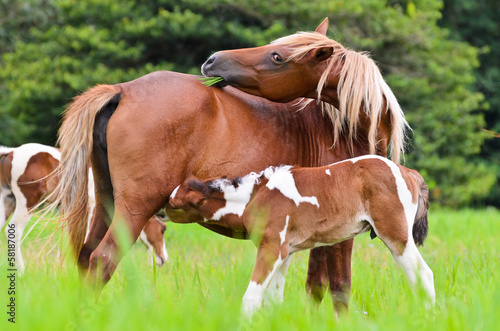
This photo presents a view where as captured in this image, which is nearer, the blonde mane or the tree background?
the blonde mane

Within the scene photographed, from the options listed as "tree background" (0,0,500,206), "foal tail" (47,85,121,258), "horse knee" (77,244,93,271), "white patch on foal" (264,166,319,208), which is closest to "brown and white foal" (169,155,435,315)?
"white patch on foal" (264,166,319,208)

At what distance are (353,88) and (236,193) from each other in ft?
3.52

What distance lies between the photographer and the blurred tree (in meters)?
21.4

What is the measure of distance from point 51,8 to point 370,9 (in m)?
9.11

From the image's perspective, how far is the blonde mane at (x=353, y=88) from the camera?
3939 millimetres

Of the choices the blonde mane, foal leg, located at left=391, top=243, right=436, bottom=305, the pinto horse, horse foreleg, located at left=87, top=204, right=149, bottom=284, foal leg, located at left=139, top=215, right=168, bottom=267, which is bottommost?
foal leg, located at left=139, top=215, right=168, bottom=267

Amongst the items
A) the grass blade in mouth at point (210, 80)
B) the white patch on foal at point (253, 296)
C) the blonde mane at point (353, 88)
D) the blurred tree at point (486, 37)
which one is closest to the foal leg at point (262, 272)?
the white patch on foal at point (253, 296)

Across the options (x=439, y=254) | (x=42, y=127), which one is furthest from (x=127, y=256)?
(x=42, y=127)

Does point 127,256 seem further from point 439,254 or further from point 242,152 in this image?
point 439,254

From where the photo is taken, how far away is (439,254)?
635 centimetres

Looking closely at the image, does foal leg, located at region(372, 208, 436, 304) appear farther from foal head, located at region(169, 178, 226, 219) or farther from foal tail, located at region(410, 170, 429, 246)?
foal head, located at region(169, 178, 226, 219)

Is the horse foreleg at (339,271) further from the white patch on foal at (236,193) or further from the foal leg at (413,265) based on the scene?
the white patch on foal at (236,193)

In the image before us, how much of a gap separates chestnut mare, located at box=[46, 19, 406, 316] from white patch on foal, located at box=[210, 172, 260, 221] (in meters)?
0.13

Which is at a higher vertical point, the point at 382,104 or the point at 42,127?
the point at 382,104
